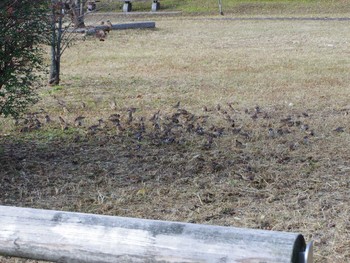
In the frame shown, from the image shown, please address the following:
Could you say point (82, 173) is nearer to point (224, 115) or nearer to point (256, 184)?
point (256, 184)

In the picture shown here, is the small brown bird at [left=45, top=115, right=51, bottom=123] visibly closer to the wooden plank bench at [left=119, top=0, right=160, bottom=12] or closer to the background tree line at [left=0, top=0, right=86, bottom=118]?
the background tree line at [left=0, top=0, right=86, bottom=118]

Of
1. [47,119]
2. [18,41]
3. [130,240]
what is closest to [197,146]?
[18,41]

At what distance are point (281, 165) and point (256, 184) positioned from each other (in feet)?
1.71

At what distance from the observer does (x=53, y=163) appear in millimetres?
6031

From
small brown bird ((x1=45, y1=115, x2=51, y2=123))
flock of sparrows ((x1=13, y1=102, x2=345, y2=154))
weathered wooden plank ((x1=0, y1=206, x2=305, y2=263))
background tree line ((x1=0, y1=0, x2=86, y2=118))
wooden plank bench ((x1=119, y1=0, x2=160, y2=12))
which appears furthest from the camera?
wooden plank bench ((x1=119, y1=0, x2=160, y2=12))

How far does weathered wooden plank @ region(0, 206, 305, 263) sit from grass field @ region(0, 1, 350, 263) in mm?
2129

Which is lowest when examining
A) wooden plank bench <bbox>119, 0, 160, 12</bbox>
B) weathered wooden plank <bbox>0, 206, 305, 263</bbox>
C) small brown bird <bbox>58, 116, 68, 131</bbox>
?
wooden plank bench <bbox>119, 0, 160, 12</bbox>

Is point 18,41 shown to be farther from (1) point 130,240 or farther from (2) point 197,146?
(1) point 130,240

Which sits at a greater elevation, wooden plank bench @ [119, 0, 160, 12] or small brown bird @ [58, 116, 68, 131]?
small brown bird @ [58, 116, 68, 131]

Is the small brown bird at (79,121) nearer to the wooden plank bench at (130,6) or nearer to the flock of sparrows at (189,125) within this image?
the flock of sparrows at (189,125)

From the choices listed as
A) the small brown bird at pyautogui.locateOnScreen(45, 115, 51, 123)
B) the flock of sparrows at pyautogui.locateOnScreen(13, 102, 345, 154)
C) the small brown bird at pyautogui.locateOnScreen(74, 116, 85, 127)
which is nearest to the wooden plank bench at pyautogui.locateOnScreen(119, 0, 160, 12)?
the flock of sparrows at pyautogui.locateOnScreen(13, 102, 345, 154)

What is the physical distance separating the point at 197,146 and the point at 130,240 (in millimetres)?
4513

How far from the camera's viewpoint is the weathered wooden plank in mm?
1826

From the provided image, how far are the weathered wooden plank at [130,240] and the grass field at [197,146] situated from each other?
6.99ft
